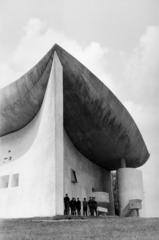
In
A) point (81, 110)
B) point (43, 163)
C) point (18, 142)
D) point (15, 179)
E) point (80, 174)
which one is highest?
point (81, 110)

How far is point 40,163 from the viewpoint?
13.8 m

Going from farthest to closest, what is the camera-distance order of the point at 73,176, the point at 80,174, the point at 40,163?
the point at 80,174 < the point at 73,176 < the point at 40,163

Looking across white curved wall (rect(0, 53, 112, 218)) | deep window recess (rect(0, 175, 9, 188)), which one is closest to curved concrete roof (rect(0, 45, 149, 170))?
white curved wall (rect(0, 53, 112, 218))

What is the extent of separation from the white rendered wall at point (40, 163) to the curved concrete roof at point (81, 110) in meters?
0.59

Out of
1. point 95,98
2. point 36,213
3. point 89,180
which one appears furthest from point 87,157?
point 36,213

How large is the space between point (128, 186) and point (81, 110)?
8.01m

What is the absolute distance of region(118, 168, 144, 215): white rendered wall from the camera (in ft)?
70.9

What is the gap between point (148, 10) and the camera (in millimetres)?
6824

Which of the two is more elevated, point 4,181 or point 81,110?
point 81,110

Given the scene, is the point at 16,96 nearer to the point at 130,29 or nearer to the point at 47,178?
the point at 47,178

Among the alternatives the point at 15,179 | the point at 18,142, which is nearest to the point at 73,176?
the point at 15,179

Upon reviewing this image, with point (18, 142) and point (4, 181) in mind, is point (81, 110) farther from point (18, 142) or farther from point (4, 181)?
point (4, 181)

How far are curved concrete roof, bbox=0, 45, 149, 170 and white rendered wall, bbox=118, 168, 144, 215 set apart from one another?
140cm

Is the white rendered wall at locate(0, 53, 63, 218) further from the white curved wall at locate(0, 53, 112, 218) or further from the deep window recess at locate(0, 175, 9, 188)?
the deep window recess at locate(0, 175, 9, 188)
